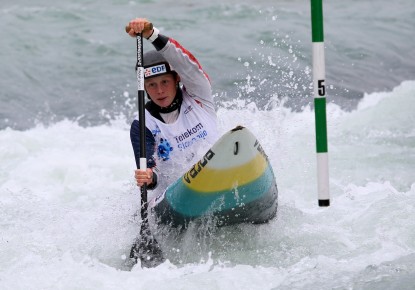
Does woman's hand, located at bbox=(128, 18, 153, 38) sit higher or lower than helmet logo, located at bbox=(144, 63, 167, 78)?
higher

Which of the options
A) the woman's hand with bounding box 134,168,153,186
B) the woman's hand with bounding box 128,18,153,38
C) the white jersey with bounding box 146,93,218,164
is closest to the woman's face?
the white jersey with bounding box 146,93,218,164

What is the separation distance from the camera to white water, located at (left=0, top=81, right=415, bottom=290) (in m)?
5.25

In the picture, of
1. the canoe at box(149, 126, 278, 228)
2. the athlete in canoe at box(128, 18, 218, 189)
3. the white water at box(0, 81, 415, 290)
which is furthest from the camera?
the athlete in canoe at box(128, 18, 218, 189)

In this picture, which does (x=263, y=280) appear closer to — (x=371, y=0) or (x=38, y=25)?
(x=38, y=25)

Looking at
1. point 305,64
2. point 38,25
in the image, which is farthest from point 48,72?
point 305,64

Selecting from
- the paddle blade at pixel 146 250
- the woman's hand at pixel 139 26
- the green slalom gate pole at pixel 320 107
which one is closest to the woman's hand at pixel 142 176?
the paddle blade at pixel 146 250

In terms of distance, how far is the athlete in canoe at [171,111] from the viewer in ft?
19.2

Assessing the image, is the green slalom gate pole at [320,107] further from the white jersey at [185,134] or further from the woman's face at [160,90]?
the woman's face at [160,90]

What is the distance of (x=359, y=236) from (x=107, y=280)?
5.62 feet

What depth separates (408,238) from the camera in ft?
18.7

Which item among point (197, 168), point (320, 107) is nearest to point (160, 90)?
point (197, 168)

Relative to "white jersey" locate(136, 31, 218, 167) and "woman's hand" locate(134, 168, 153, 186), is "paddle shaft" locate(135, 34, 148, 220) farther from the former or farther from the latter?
"white jersey" locate(136, 31, 218, 167)

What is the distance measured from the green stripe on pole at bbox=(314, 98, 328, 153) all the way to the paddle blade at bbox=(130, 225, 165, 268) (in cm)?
132

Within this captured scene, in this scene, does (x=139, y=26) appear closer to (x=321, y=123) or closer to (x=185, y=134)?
(x=185, y=134)
